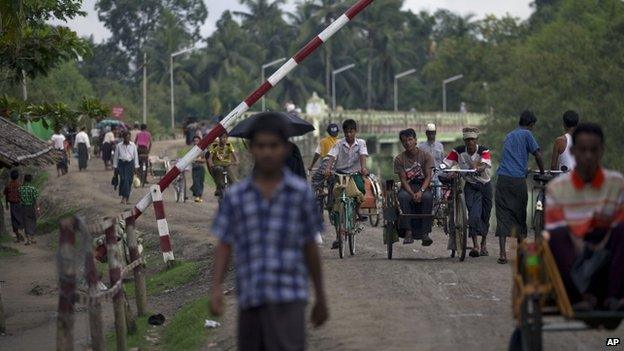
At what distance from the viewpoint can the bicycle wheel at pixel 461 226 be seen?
16750mm

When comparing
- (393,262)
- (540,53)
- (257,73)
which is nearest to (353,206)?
(393,262)

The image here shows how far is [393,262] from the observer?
55.0 feet

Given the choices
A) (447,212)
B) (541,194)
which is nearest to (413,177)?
(447,212)

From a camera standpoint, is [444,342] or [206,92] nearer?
[444,342]

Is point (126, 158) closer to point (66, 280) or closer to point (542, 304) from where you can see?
point (66, 280)

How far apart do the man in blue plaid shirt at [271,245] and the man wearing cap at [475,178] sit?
375 inches

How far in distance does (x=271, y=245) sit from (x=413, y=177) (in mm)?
9827

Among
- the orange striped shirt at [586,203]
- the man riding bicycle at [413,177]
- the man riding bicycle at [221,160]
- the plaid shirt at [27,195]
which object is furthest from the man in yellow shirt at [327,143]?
the plaid shirt at [27,195]

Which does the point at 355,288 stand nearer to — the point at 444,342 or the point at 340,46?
the point at 444,342

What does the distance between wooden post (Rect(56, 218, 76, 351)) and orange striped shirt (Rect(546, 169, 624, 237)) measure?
441 centimetres

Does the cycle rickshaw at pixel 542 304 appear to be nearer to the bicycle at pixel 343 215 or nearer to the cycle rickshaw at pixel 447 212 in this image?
the cycle rickshaw at pixel 447 212

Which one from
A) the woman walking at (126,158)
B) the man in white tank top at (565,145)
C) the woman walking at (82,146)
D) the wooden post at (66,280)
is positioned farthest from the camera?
the woman walking at (82,146)

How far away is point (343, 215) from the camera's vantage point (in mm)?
17984

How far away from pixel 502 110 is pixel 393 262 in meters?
57.5
